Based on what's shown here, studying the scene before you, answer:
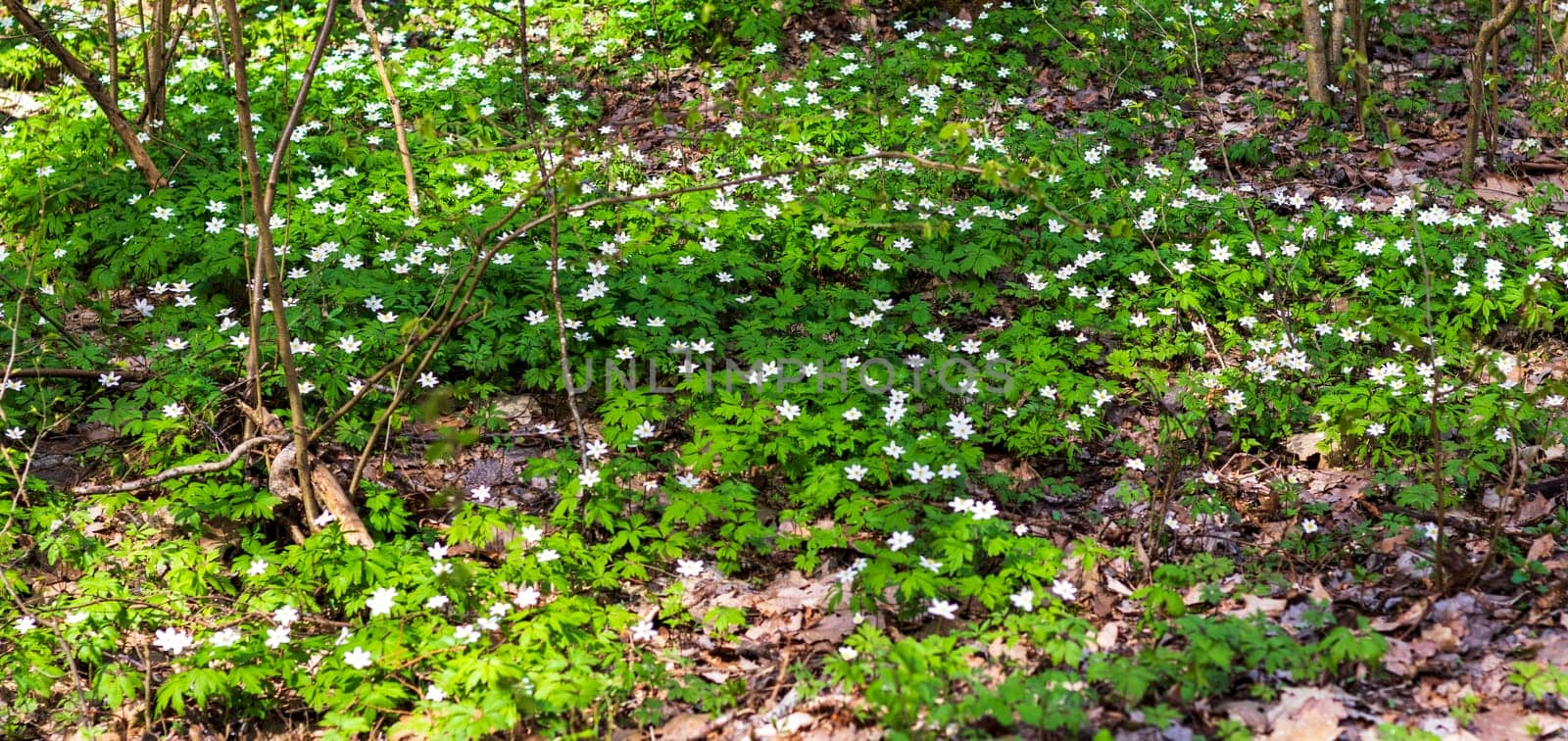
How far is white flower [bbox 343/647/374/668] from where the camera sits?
127 inches

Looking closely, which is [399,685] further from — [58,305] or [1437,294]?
[1437,294]

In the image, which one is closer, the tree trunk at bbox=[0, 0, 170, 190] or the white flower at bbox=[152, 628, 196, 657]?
the white flower at bbox=[152, 628, 196, 657]

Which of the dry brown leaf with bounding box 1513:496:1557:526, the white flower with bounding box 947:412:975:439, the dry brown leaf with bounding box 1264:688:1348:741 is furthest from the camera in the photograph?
the white flower with bounding box 947:412:975:439

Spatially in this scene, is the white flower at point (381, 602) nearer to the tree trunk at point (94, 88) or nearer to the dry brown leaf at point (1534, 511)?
the tree trunk at point (94, 88)

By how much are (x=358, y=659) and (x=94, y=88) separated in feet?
13.2

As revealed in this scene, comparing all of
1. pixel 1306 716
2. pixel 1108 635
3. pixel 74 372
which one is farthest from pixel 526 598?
pixel 74 372

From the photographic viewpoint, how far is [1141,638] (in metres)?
3.35

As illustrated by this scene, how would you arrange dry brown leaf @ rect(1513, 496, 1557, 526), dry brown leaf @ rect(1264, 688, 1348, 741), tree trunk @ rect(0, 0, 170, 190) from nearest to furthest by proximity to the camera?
dry brown leaf @ rect(1264, 688, 1348, 741) < dry brown leaf @ rect(1513, 496, 1557, 526) < tree trunk @ rect(0, 0, 170, 190)

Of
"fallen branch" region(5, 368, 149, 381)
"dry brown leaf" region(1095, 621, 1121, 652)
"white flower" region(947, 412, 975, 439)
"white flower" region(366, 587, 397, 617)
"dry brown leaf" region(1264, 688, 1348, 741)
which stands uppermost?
"fallen branch" region(5, 368, 149, 381)

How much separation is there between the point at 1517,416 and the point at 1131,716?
7.87 feet

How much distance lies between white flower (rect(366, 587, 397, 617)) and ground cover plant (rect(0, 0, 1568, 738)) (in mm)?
43

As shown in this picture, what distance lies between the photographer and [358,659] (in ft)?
10.6

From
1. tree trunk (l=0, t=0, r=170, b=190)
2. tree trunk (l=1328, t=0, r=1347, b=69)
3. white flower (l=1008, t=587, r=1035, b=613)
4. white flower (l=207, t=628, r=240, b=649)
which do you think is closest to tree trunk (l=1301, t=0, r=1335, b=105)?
tree trunk (l=1328, t=0, r=1347, b=69)

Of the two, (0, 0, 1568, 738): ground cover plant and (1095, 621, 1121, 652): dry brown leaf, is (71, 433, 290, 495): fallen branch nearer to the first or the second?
(0, 0, 1568, 738): ground cover plant
